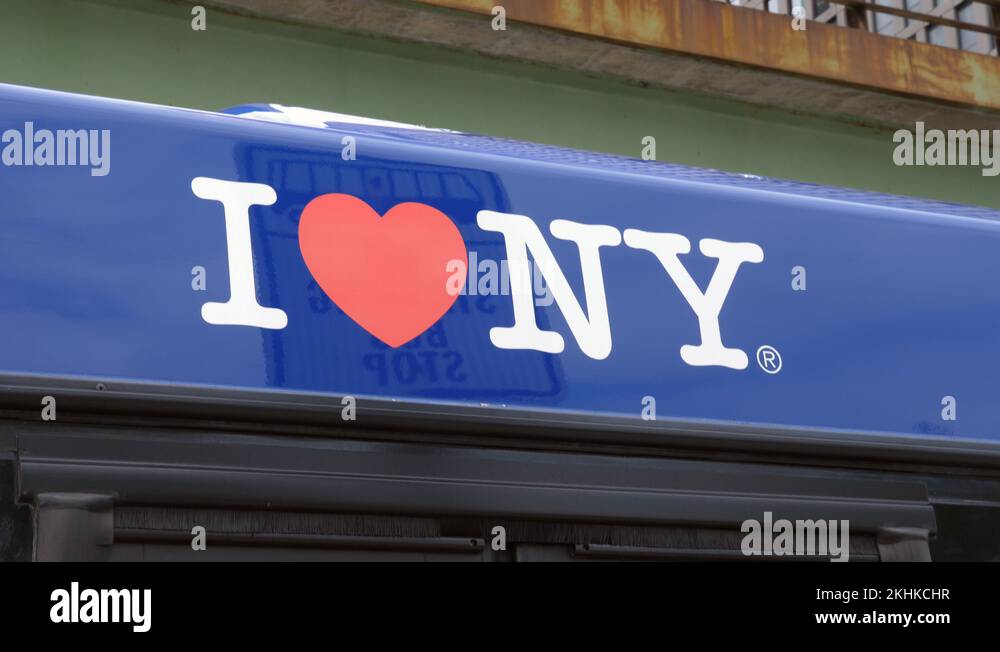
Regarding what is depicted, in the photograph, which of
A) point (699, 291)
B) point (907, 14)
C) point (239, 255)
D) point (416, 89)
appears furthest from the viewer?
point (907, 14)

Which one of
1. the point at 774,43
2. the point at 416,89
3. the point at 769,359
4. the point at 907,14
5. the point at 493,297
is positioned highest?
the point at 907,14

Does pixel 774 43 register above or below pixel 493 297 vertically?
above

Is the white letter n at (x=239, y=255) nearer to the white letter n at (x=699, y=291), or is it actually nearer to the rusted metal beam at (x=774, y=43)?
the white letter n at (x=699, y=291)

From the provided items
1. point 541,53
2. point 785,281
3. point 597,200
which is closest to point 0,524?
point 597,200

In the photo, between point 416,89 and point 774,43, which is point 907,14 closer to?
point 774,43

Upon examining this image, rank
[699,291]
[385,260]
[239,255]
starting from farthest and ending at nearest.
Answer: [699,291], [385,260], [239,255]

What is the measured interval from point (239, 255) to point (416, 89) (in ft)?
18.4

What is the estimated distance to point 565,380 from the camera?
2766mm

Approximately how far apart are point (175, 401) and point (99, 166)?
45 cm

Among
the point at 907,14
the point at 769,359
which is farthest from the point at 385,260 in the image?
the point at 907,14

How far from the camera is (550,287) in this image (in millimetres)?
2814

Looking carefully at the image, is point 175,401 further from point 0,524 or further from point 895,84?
point 895,84

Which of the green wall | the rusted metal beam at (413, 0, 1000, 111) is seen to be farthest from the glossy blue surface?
the rusted metal beam at (413, 0, 1000, 111)
